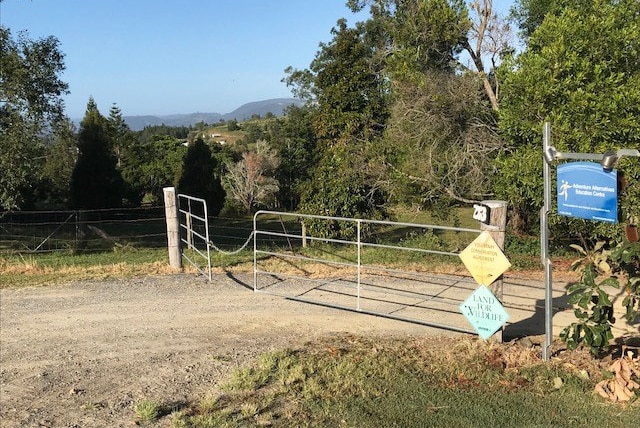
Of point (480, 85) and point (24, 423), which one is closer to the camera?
point (24, 423)

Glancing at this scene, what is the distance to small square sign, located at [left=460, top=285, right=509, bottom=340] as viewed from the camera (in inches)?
207

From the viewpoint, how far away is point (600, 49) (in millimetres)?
9375

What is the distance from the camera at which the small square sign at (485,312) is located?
5250mm

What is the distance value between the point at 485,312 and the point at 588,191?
1532mm

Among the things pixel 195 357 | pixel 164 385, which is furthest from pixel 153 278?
pixel 164 385

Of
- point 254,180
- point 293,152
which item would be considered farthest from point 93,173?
point 293,152

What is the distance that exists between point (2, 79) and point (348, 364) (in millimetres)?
10839

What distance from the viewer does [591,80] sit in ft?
31.0

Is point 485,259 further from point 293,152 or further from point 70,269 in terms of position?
point 293,152

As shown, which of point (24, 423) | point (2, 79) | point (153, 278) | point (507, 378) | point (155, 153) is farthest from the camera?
point (155, 153)

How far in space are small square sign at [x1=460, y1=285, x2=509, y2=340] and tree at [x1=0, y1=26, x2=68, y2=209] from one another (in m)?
10.4

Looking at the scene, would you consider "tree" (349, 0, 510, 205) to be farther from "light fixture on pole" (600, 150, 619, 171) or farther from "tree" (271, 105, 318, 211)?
"tree" (271, 105, 318, 211)

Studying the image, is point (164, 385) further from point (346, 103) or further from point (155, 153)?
point (155, 153)

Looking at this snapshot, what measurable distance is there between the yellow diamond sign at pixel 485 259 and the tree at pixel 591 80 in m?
4.97
